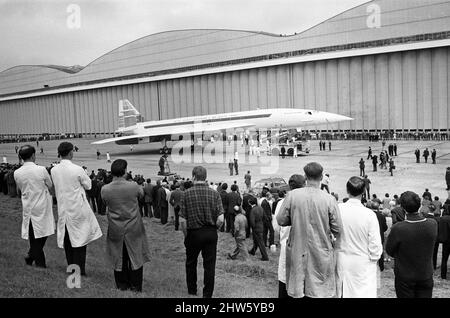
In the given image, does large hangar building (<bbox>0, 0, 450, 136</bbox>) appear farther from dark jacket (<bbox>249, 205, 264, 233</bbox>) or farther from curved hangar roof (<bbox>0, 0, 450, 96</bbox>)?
dark jacket (<bbox>249, 205, 264, 233</bbox>)

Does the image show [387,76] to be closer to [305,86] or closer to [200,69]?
[305,86]

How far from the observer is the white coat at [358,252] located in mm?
4965

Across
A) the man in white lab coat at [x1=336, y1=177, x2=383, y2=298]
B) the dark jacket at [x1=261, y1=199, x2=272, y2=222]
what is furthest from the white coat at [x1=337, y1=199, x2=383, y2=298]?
the dark jacket at [x1=261, y1=199, x2=272, y2=222]

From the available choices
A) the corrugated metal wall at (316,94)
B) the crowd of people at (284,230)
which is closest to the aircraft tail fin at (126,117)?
the corrugated metal wall at (316,94)

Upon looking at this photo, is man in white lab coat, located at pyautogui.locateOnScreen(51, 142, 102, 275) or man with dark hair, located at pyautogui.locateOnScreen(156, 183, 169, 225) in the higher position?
man in white lab coat, located at pyautogui.locateOnScreen(51, 142, 102, 275)

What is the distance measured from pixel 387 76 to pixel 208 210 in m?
57.2

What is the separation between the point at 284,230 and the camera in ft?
18.7

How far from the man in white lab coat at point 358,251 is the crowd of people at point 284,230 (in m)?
0.01

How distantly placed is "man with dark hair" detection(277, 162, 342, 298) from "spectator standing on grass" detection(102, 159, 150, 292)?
2.31 meters

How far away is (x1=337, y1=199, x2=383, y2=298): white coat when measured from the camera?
496 cm

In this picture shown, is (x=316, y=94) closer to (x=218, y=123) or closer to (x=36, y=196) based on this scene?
(x=218, y=123)

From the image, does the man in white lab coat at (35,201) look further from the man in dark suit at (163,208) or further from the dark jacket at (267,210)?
the man in dark suit at (163,208)

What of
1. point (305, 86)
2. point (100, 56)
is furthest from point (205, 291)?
point (100, 56)

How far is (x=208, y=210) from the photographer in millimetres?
6293
